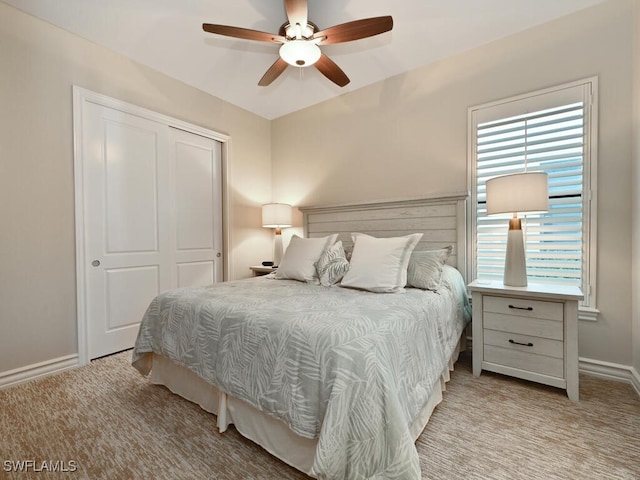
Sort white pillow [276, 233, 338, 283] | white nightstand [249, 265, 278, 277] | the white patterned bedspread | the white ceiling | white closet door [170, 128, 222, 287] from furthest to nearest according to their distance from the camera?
white nightstand [249, 265, 278, 277] → white closet door [170, 128, 222, 287] → white pillow [276, 233, 338, 283] → the white ceiling → the white patterned bedspread

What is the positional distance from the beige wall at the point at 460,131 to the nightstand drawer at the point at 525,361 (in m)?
0.58

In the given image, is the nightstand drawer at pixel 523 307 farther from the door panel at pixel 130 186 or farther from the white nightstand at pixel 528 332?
the door panel at pixel 130 186

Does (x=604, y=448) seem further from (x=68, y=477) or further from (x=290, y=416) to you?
(x=68, y=477)

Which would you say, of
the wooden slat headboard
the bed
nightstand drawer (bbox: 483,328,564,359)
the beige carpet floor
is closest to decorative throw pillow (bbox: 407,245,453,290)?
the bed

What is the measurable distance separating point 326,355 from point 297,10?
2066 mm

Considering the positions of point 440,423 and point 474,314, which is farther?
point 474,314

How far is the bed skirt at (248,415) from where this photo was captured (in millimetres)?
1331

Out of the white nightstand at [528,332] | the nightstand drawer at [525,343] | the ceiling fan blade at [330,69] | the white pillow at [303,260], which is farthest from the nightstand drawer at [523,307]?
the ceiling fan blade at [330,69]

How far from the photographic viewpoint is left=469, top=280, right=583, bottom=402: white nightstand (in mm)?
1894

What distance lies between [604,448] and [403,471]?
118cm

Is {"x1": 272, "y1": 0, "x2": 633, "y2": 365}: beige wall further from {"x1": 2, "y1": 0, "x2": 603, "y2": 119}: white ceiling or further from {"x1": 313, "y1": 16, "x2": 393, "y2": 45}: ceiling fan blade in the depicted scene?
{"x1": 313, "y1": 16, "x2": 393, "y2": 45}: ceiling fan blade

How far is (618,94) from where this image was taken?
213cm

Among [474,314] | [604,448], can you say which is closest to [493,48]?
[474,314]

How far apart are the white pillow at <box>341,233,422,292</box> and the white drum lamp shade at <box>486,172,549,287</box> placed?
63cm
